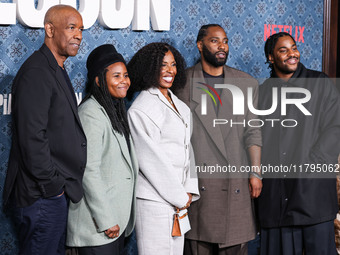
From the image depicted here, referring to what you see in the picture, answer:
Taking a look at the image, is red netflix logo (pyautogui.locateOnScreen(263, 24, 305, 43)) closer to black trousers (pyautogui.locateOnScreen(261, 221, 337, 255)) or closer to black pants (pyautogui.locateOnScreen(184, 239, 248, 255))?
black trousers (pyautogui.locateOnScreen(261, 221, 337, 255))

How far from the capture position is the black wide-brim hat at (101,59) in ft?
8.84

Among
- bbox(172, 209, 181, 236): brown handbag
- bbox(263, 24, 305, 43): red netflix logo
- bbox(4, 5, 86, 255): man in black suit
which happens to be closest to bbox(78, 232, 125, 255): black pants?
bbox(4, 5, 86, 255): man in black suit

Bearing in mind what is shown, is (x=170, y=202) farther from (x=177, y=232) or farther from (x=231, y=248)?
(x=231, y=248)

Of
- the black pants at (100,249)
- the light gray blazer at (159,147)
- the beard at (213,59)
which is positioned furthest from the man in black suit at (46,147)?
the beard at (213,59)

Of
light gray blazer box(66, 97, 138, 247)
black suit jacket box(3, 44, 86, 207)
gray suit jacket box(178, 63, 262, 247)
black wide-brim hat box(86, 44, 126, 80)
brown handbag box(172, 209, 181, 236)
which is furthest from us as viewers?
gray suit jacket box(178, 63, 262, 247)

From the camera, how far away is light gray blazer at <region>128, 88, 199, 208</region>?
2773mm

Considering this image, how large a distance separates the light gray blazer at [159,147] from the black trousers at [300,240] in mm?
779

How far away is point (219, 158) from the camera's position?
3070 mm

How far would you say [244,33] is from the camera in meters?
3.88

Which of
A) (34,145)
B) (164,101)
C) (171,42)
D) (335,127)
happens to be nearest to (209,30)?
(171,42)

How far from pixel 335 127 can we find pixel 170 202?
1153 millimetres

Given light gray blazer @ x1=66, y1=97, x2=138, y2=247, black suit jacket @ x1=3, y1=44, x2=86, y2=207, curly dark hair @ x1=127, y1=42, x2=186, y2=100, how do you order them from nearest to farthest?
black suit jacket @ x1=3, y1=44, x2=86, y2=207 < light gray blazer @ x1=66, y1=97, x2=138, y2=247 < curly dark hair @ x1=127, y1=42, x2=186, y2=100

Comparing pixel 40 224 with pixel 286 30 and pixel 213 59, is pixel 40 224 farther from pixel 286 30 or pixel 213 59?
pixel 286 30

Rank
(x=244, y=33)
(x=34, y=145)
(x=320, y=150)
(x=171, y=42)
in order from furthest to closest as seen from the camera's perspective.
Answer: (x=244, y=33)
(x=171, y=42)
(x=320, y=150)
(x=34, y=145)
